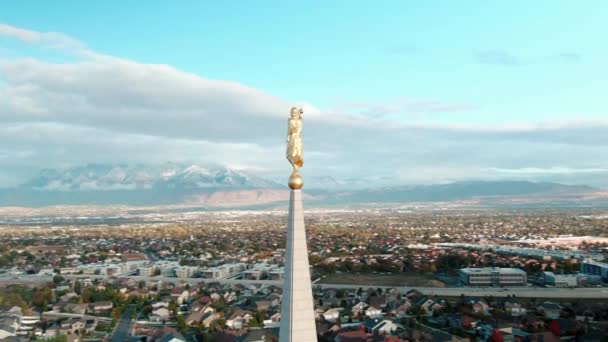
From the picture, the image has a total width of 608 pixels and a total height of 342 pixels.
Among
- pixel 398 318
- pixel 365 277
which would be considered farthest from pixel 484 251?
pixel 398 318

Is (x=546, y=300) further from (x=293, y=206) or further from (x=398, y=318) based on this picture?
(x=293, y=206)

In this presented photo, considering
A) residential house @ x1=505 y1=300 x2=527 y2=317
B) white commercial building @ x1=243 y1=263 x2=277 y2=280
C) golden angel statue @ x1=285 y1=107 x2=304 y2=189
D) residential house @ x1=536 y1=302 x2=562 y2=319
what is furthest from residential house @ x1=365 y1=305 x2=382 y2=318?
golden angel statue @ x1=285 y1=107 x2=304 y2=189

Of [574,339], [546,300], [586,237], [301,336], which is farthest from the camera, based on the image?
[586,237]

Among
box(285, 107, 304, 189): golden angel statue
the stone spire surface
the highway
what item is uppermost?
box(285, 107, 304, 189): golden angel statue

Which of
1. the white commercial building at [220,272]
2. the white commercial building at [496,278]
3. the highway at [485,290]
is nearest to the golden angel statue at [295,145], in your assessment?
the highway at [485,290]

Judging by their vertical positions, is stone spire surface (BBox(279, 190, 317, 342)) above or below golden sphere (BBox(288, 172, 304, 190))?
below

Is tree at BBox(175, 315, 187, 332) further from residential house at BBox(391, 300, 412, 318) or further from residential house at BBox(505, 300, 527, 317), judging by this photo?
residential house at BBox(505, 300, 527, 317)

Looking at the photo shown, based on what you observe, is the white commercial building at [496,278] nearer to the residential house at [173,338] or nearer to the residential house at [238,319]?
the residential house at [238,319]

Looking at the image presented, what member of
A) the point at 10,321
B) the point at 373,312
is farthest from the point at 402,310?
the point at 10,321
